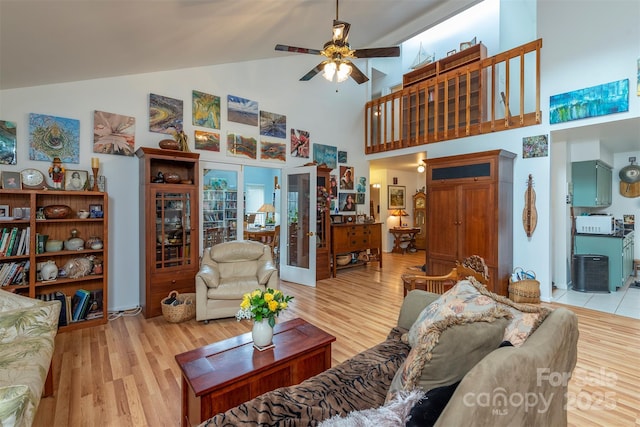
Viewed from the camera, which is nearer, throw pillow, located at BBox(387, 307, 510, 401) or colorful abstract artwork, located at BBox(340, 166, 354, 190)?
throw pillow, located at BBox(387, 307, 510, 401)

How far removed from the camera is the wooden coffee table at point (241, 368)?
4.91 feet

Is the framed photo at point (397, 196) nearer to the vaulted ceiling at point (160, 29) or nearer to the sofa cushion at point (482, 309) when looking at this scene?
the vaulted ceiling at point (160, 29)

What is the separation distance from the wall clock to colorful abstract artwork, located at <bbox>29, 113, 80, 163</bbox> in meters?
0.23

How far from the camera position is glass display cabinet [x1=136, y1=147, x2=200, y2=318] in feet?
11.3

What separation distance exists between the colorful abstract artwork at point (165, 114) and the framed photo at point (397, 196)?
5854 mm

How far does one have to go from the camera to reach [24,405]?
3.90ft

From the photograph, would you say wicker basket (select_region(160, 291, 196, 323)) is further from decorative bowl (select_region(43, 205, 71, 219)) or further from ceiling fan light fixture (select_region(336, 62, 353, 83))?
ceiling fan light fixture (select_region(336, 62, 353, 83))

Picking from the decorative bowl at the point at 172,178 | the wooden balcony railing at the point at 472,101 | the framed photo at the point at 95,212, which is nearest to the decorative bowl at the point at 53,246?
the framed photo at the point at 95,212

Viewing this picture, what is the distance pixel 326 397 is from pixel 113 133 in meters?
3.97

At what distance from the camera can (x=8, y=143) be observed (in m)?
2.99

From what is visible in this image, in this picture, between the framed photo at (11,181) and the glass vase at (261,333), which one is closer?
the glass vase at (261,333)

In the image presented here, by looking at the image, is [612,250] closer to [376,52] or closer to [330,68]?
[376,52]

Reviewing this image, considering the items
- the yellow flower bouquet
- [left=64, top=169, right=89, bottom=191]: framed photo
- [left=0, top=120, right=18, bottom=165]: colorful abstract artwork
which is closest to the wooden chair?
the yellow flower bouquet

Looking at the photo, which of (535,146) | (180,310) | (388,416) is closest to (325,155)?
(535,146)
